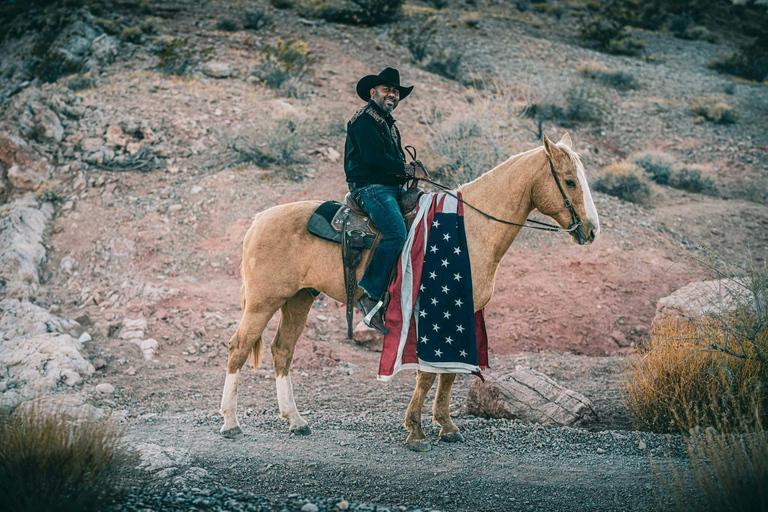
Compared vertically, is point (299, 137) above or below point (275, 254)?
below

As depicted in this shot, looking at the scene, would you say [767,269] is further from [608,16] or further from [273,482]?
[608,16]

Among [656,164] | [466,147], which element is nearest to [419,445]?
[466,147]

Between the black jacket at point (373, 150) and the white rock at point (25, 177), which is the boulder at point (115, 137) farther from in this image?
the black jacket at point (373, 150)

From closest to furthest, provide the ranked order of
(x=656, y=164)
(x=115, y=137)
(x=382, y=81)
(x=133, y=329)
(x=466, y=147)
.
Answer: (x=382, y=81), (x=133, y=329), (x=466, y=147), (x=115, y=137), (x=656, y=164)

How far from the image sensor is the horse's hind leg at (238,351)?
5395 millimetres

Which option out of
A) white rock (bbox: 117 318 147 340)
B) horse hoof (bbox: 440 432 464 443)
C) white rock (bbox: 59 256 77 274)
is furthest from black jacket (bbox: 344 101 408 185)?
white rock (bbox: 59 256 77 274)

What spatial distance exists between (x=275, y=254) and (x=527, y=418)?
3185 mm

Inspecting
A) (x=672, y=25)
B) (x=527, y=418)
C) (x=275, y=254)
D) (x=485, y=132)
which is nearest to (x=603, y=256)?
(x=485, y=132)

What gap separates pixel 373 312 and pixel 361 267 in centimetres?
48

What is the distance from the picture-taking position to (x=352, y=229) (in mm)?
4988

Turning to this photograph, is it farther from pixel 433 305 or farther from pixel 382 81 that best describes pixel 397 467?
pixel 382 81

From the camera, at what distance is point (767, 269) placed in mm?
5711

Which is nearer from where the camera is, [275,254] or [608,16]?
[275,254]

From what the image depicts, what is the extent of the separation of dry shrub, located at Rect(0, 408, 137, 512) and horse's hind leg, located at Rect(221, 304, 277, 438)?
174 centimetres
